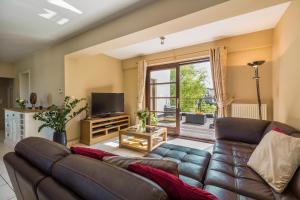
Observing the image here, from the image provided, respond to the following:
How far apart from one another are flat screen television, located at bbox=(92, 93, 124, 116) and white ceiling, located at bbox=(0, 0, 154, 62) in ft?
5.36

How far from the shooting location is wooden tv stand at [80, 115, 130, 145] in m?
3.76

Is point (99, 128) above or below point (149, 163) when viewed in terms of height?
below

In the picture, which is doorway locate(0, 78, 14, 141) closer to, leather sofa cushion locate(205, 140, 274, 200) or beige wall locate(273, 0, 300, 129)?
leather sofa cushion locate(205, 140, 274, 200)

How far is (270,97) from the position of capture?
3213 mm

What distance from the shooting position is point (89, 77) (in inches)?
168

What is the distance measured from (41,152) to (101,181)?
1.88 ft

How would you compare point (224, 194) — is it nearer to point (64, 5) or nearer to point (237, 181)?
point (237, 181)

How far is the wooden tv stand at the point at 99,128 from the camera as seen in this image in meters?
3.76

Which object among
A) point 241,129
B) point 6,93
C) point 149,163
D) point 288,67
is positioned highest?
point 288,67

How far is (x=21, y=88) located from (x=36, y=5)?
14.1ft

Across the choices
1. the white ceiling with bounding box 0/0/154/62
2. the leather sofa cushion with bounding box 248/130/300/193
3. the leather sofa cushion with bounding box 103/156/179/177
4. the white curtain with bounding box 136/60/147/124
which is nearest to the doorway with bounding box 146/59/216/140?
the white curtain with bounding box 136/60/147/124

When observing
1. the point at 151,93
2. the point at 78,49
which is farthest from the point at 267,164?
the point at 151,93

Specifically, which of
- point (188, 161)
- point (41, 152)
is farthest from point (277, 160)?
point (41, 152)

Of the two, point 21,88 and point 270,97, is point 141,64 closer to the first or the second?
point 270,97
